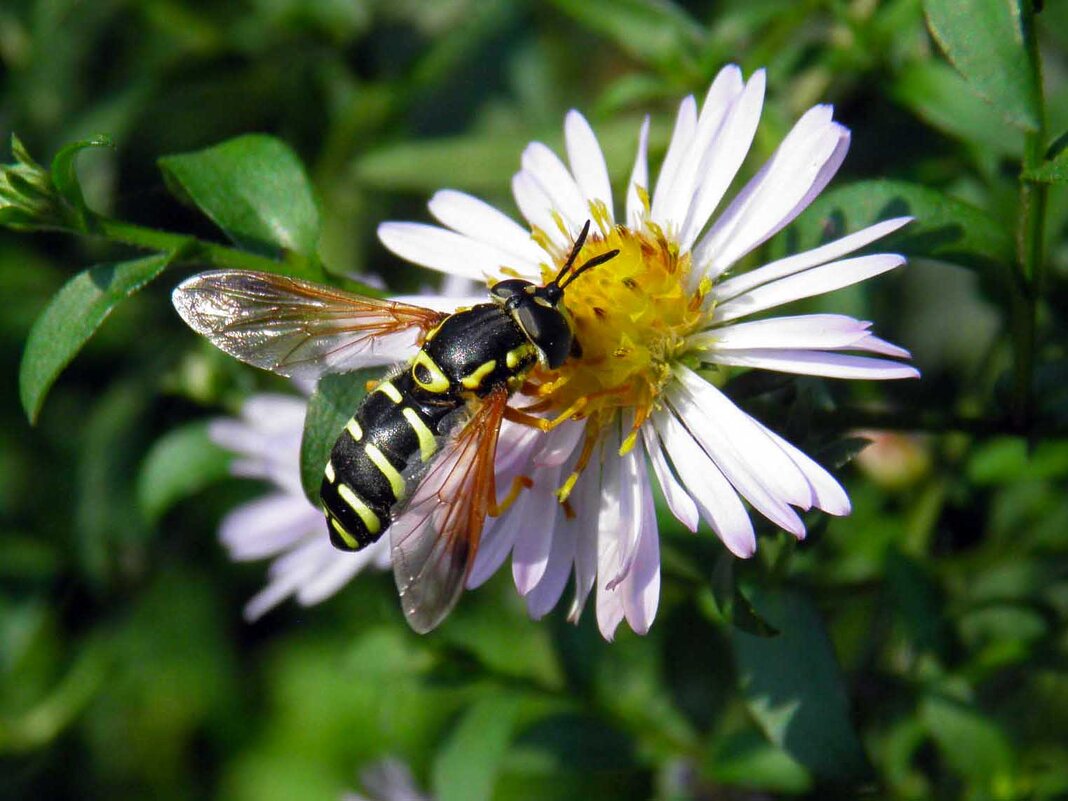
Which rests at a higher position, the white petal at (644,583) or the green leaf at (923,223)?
the green leaf at (923,223)

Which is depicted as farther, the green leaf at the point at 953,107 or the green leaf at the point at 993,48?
the green leaf at the point at 953,107

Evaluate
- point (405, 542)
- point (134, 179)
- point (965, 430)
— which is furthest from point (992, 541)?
point (134, 179)

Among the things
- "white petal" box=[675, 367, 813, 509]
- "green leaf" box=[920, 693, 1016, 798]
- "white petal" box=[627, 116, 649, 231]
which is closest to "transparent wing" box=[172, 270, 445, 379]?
"white petal" box=[627, 116, 649, 231]

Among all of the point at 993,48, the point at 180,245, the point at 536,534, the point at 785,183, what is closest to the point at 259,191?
the point at 180,245

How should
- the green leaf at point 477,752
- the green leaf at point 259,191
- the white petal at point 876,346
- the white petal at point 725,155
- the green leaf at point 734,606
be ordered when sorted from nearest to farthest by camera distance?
the white petal at point 876,346, the green leaf at point 734,606, the white petal at point 725,155, the green leaf at point 259,191, the green leaf at point 477,752

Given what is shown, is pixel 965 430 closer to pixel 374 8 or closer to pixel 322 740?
pixel 374 8

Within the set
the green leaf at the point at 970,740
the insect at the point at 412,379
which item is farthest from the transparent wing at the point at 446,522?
the green leaf at the point at 970,740

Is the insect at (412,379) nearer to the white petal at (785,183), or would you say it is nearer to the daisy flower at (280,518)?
the white petal at (785,183)
